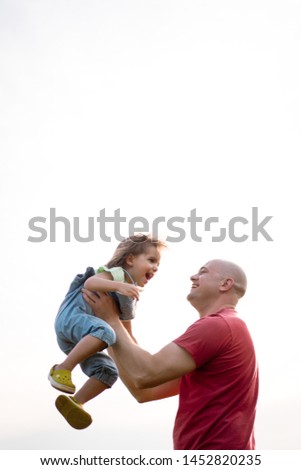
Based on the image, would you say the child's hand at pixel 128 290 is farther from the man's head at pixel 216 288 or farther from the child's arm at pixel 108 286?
the man's head at pixel 216 288

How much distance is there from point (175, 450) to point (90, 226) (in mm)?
5157

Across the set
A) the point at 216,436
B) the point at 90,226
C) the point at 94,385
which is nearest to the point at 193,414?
the point at 216,436

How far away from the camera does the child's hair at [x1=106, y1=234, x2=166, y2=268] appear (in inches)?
279

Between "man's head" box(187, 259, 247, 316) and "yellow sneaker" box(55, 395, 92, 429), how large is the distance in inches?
58.1

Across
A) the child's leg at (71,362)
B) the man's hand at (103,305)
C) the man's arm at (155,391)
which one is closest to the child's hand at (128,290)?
the man's hand at (103,305)

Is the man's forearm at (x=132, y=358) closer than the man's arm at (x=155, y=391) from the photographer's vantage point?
Yes

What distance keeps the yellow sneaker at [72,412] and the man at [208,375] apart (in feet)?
1.71

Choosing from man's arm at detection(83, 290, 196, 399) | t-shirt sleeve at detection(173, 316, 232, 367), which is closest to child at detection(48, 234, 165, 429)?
man's arm at detection(83, 290, 196, 399)

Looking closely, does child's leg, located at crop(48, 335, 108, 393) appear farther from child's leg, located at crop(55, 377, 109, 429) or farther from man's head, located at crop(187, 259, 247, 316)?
man's head, located at crop(187, 259, 247, 316)

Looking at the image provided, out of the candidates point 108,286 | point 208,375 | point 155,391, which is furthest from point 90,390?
point 208,375

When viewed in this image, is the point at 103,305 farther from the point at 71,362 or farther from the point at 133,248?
the point at 133,248

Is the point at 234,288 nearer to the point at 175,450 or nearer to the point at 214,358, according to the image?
the point at 214,358

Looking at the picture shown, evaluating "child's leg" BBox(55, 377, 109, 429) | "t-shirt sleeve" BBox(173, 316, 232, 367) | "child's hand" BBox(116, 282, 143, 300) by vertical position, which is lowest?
"child's leg" BBox(55, 377, 109, 429)

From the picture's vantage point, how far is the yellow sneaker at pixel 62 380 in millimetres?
6445
